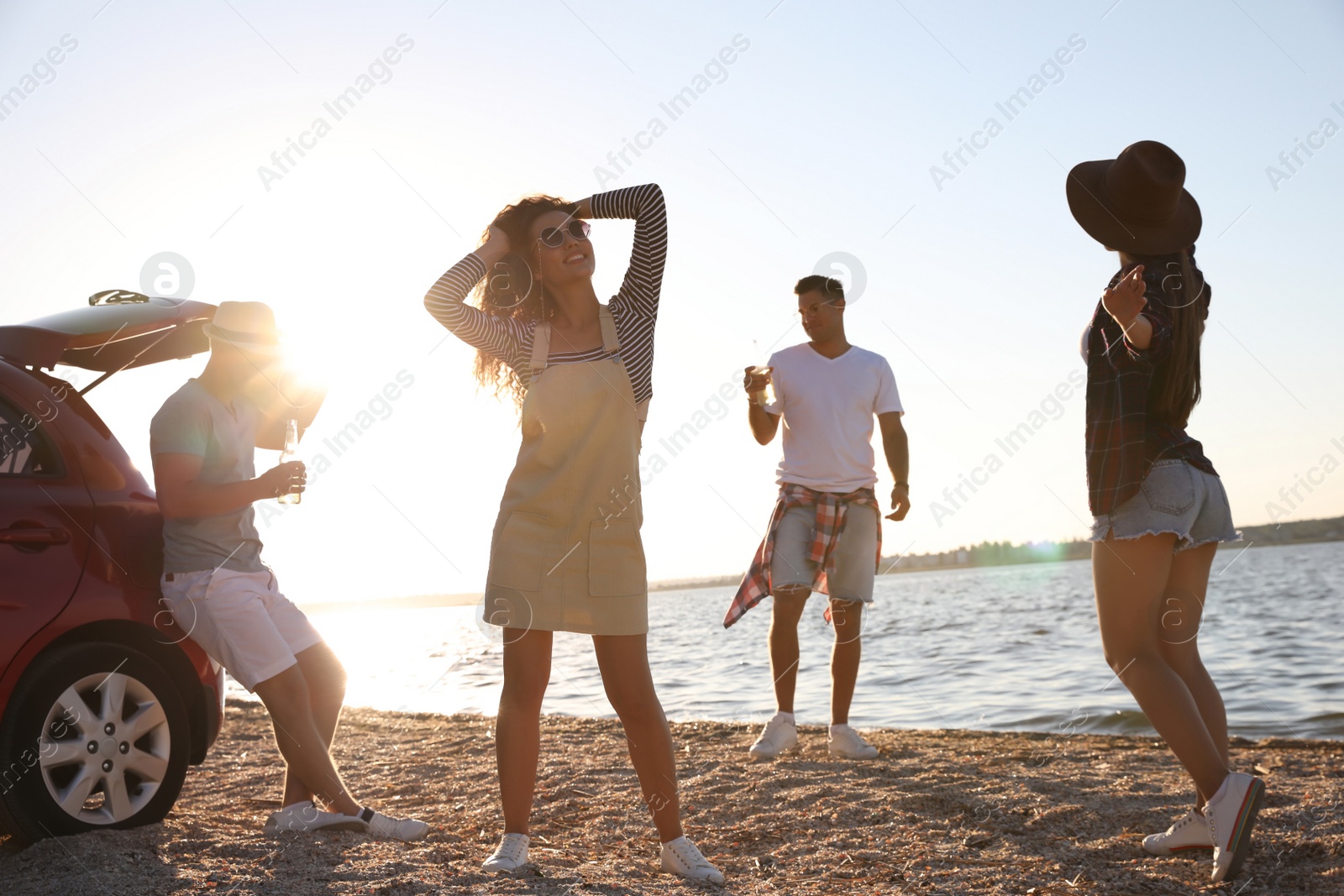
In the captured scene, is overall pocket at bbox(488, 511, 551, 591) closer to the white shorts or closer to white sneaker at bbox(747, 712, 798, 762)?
the white shorts

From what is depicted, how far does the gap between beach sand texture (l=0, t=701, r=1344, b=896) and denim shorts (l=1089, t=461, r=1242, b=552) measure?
0.96 meters

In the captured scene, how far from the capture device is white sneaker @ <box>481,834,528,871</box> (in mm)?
2799

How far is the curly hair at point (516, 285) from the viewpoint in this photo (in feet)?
10.0

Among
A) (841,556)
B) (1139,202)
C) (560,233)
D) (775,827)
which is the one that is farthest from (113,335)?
(1139,202)

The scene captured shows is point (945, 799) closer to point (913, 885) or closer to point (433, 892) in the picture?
point (913, 885)

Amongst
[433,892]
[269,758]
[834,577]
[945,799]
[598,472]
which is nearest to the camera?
[433,892]

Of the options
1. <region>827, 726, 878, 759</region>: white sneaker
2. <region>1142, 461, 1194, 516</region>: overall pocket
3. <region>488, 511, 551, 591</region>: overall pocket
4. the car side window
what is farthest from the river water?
<region>1142, 461, 1194, 516</region>: overall pocket

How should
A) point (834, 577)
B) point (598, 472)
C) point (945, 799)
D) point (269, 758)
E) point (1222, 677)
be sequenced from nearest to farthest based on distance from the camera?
1. point (598, 472)
2. point (945, 799)
3. point (834, 577)
4. point (269, 758)
5. point (1222, 677)

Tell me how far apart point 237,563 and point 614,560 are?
1365mm

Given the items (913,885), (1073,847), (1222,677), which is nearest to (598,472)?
(913,885)

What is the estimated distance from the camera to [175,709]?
341 cm

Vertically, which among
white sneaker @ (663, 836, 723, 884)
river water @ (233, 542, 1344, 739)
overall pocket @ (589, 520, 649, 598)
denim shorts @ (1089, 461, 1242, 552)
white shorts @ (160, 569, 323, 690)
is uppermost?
denim shorts @ (1089, 461, 1242, 552)

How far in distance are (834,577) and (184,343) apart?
10.3 feet

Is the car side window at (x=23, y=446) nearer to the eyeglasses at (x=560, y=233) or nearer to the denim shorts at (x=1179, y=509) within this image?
the eyeglasses at (x=560, y=233)
